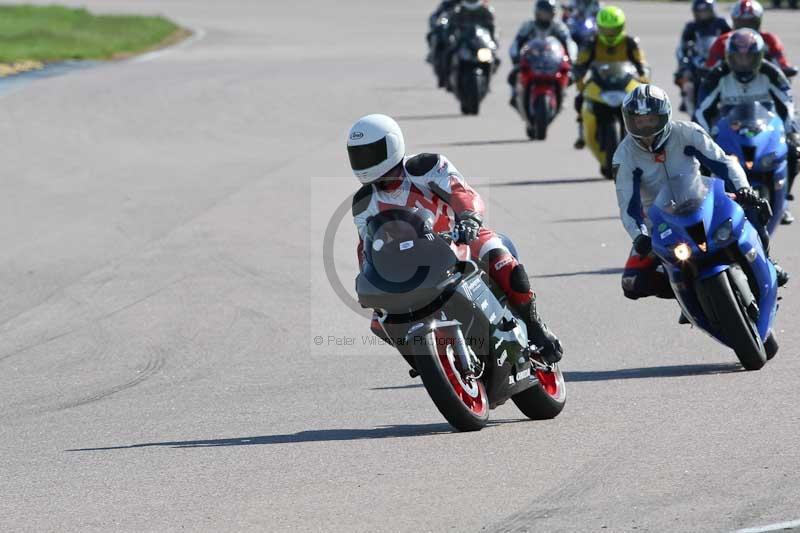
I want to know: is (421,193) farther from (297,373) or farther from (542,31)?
(542,31)

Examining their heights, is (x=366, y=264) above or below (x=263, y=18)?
above

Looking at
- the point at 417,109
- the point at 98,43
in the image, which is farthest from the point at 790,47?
the point at 98,43

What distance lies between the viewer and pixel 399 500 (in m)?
6.95

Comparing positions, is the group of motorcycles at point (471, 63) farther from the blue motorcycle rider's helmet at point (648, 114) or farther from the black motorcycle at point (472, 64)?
the blue motorcycle rider's helmet at point (648, 114)

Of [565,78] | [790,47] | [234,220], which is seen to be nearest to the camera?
[234,220]

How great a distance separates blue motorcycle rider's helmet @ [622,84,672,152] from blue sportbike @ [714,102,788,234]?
2964 mm

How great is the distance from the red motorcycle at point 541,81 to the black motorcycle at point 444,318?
45.2 feet

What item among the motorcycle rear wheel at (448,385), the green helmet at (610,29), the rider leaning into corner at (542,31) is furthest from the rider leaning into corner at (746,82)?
the rider leaning into corner at (542,31)

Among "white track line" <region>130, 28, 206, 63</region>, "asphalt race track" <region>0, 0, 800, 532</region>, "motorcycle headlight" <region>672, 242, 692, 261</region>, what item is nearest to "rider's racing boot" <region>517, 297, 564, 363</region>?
"asphalt race track" <region>0, 0, 800, 532</region>

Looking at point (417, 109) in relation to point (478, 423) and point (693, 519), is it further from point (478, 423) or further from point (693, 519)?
point (693, 519)

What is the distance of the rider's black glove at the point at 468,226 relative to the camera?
8004mm

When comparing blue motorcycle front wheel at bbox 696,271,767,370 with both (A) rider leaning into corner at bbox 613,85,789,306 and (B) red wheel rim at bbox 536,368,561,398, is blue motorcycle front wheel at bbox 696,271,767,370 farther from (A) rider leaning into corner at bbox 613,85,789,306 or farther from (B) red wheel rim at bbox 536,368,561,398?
(B) red wheel rim at bbox 536,368,561,398

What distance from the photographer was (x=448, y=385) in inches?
312

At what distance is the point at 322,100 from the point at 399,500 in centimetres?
2164
